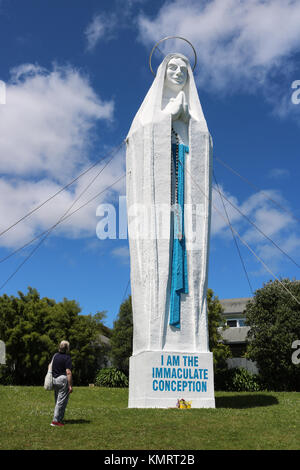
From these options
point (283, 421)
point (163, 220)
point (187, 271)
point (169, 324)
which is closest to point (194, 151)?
point (163, 220)

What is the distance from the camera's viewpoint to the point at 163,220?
15.4 metres

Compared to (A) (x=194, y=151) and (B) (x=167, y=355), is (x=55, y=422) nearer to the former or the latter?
(B) (x=167, y=355)

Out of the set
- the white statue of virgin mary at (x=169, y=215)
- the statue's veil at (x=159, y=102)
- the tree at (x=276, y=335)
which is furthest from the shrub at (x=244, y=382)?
the statue's veil at (x=159, y=102)

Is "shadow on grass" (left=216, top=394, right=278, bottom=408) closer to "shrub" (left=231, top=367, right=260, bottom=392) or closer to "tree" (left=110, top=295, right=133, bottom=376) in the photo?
"shrub" (left=231, top=367, right=260, bottom=392)

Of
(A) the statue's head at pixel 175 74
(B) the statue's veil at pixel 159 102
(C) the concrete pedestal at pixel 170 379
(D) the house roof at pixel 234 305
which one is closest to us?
(C) the concrete pedestal at pixel 170 379

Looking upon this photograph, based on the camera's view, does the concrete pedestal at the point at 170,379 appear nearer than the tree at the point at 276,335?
Yes

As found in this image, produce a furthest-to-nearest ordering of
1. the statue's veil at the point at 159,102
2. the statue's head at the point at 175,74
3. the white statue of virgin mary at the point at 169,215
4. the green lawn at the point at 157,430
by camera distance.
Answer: the statue's head at the point at 175,74 < the statue's veil at the point at 159,102 < the white statue of virgin mary at the point at 169,215 < the green lawn at the point at 157,430

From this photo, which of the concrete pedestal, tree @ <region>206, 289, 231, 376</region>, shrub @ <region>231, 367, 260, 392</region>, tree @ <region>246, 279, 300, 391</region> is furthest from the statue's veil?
shrub @ <region>231, 367, 260, 392</region>

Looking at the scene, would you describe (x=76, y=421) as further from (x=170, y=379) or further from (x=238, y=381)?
(x=238, y=381)

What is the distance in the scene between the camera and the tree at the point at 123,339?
30797 mm

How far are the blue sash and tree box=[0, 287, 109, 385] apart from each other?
1580cm

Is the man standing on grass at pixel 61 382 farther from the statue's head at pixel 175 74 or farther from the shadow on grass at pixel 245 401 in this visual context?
the statue's head at pixel 175 74

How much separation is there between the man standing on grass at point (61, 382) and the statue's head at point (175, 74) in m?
11.4

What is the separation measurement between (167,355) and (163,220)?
14.2 feet
